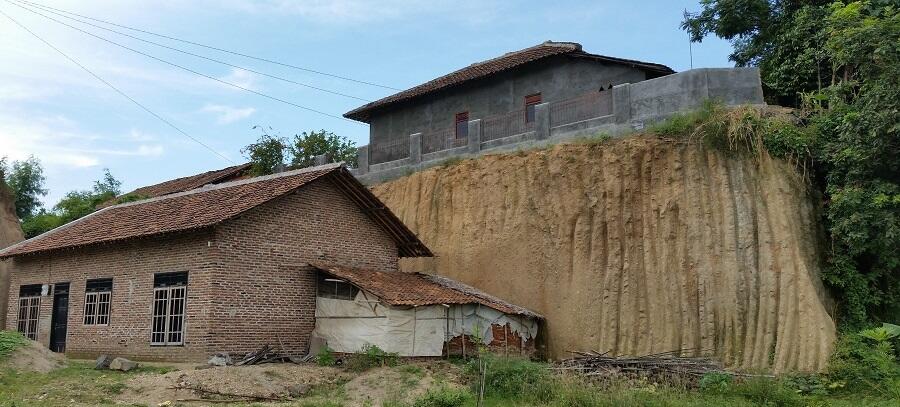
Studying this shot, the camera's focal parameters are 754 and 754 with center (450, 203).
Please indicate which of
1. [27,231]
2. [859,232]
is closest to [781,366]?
[859,232]

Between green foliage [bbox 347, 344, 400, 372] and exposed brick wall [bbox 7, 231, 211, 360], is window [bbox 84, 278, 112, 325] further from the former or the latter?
green foliage [bbox 347, 344, 400, 372]

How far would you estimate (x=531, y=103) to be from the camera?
23.9m

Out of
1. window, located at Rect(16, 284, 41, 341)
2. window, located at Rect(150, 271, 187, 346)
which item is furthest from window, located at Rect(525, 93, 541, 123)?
window, located at Rect(16, 284, 41, 341)

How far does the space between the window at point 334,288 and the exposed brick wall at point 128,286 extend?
3.06m

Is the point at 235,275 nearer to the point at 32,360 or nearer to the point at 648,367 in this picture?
the point at 32,360

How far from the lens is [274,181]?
20.2 metres

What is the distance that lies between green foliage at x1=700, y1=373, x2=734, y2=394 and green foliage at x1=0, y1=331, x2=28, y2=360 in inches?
594

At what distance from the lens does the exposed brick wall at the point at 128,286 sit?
57.7 feet

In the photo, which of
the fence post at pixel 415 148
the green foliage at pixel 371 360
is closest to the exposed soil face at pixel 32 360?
the green foliage at pixel 371 360

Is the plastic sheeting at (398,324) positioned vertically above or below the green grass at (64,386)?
above

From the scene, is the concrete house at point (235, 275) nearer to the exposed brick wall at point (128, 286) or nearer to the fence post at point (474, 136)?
the exposed brick wall at point (128, 286)

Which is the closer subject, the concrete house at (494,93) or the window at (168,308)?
the window at (168,308)

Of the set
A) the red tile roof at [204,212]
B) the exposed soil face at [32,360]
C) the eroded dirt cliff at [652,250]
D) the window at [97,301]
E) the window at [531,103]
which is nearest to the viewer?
the exposed soil face at [32,360]

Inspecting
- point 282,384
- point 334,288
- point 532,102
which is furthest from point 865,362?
point 532,102
